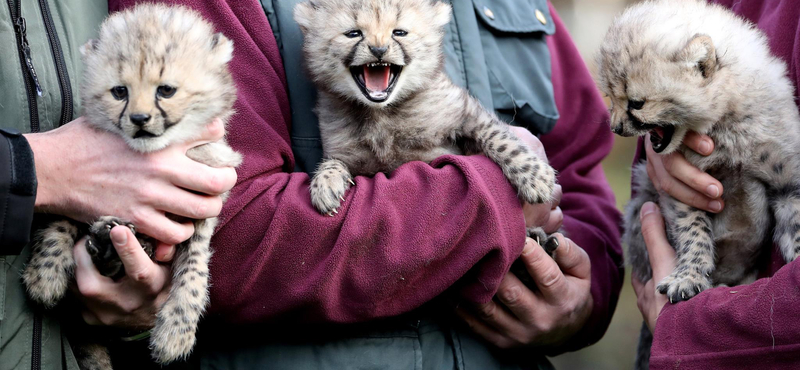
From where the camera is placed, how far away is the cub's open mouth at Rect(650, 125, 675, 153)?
2.75 meters

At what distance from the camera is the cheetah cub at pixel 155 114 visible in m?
2.05

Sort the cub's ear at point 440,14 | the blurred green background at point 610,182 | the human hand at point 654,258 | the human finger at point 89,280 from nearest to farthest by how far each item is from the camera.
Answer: the human finger at point 89,280 < the human hand at point 654,258 < the cub's ear at point 440,14 < the blurred green background at point 610,182

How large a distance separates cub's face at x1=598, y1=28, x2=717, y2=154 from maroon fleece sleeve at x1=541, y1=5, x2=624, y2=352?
583 mm

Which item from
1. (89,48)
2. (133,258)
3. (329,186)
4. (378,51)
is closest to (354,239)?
(329,186)

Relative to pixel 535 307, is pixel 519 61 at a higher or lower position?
higher

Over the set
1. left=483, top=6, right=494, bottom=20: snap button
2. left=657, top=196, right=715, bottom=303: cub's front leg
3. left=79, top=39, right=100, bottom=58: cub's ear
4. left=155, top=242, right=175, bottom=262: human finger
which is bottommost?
left=657, top=196, right=715, bottom=303: cub's front leg

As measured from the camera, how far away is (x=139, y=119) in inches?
79.7

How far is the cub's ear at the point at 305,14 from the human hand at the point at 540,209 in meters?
0.98

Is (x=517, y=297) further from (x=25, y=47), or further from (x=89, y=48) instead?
(x=25, y=47)

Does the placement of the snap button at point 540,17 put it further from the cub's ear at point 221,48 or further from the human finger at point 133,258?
the human finger at point 133,258

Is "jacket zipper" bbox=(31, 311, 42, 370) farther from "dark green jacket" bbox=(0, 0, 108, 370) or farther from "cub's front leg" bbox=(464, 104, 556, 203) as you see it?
"cub's front leg" bbox=(464, 104, 556, 203)

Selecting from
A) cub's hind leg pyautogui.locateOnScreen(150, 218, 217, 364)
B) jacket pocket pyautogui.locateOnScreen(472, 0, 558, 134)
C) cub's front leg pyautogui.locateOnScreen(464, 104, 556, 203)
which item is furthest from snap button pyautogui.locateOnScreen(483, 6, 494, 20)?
cub's hind leg pyautogui.locateOnScreen(150, 218, 217, 364)

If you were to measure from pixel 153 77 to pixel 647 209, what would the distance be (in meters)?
2.14

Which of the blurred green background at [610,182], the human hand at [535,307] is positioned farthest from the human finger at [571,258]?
the blurred green background at [610,182]
